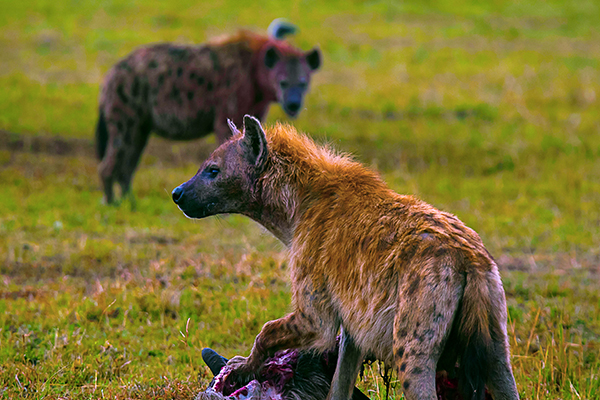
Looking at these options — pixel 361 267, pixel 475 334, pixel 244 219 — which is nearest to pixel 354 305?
pixel 361 267

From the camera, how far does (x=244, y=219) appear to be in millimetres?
7855

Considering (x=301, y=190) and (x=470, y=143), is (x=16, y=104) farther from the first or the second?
(x=301, y=190)

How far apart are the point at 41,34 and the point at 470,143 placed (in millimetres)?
9624

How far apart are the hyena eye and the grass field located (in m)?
0.45

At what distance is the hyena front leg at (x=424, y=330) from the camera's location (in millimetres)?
2472

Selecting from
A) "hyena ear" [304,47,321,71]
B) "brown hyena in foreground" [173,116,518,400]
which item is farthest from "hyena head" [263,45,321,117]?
"brown hyena in foreground" [173,116,518,400]

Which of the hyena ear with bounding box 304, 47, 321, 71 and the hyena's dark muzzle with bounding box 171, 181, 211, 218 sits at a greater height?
the hyena's dark muzzle with bounding box 171, 181, 211, 218

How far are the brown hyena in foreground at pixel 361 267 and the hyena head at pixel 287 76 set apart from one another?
4340mm

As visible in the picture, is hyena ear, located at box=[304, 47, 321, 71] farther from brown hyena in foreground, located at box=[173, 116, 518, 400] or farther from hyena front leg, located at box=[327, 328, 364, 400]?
hyena front leg, located at box=[327, 328, 364, 400]

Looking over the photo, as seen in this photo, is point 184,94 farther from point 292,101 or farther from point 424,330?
point 424,330

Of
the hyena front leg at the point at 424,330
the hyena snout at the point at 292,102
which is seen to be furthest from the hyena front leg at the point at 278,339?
the hyena snout at the point at 292,102

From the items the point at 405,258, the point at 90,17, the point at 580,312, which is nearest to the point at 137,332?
the point at 405,258

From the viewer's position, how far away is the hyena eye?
3.36 metres

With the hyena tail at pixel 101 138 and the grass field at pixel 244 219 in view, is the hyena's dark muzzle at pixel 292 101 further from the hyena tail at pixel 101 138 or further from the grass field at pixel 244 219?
the hyena tail at pixel 101 138
